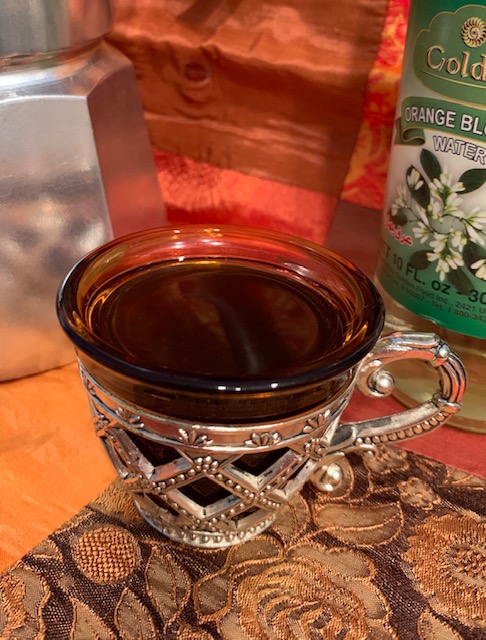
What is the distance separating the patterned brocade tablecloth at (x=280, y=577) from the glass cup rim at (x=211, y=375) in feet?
0.33

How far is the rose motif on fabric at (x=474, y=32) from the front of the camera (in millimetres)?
303

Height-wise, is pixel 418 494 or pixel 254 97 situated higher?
pixel 254 97

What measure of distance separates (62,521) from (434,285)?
0.22 metres

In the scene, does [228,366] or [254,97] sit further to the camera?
[254,97]

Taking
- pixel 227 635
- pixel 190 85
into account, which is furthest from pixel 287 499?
pixel 190 85

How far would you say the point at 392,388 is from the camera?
28cm

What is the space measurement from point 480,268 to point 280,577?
18 centimetres

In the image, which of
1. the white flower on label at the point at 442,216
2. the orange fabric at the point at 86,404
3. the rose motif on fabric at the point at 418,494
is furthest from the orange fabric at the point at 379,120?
the rose motif on fabric at the point at 418,494

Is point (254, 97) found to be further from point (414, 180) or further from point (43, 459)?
point (43, 459)

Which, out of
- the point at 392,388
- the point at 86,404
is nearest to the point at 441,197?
the point at 392,388

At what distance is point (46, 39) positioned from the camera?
33cm

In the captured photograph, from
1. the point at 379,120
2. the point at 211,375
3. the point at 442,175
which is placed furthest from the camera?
the point at 379,120

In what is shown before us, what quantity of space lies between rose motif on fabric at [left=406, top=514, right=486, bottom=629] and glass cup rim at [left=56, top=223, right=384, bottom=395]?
0.36ft

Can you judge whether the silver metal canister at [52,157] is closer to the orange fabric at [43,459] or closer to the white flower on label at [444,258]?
the orange fabric at [43,459]
